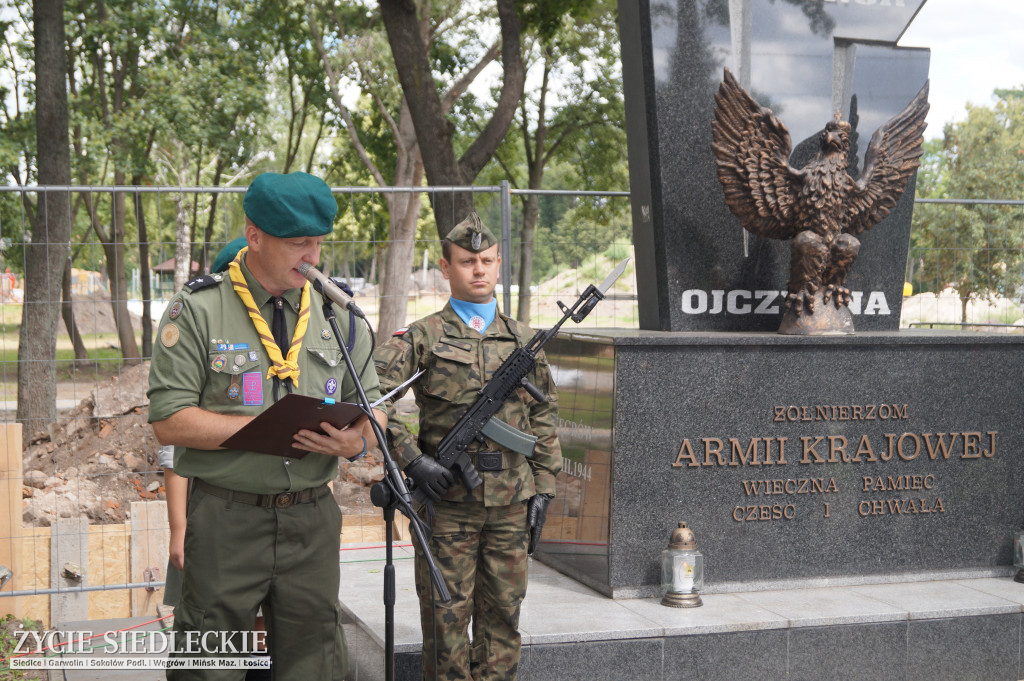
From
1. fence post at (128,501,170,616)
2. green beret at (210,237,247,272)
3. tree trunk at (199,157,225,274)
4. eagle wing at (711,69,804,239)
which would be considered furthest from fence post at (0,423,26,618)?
eagle wing at (711,69,804,239)

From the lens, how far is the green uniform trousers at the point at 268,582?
8.89 feet

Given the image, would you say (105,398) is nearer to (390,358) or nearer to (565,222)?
(565,222)

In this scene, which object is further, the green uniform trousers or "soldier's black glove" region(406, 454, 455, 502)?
"soldier's black glove" region(406, 454, 455, 502)

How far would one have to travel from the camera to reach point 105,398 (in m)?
11.0

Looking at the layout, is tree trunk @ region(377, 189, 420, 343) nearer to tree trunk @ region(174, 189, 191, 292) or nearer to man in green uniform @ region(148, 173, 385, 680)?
tree trunk @ region(174, 189, 191, 292)

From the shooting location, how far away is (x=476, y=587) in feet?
13.2

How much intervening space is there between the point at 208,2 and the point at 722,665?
51.8 feet

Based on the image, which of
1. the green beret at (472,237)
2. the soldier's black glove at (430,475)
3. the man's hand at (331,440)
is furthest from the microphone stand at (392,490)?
the green beret at (472,237)

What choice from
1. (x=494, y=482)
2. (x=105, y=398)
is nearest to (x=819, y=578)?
(x=494, y=482)

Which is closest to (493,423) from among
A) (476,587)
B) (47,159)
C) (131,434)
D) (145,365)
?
(476,587)

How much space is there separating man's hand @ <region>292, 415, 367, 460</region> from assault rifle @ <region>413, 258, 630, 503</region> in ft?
3.66

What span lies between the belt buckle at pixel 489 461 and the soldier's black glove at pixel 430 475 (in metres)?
0.18

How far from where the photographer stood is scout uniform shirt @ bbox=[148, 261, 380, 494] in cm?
273

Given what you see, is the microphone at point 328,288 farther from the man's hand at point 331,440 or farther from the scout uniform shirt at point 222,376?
the man's hand at point 331,440
